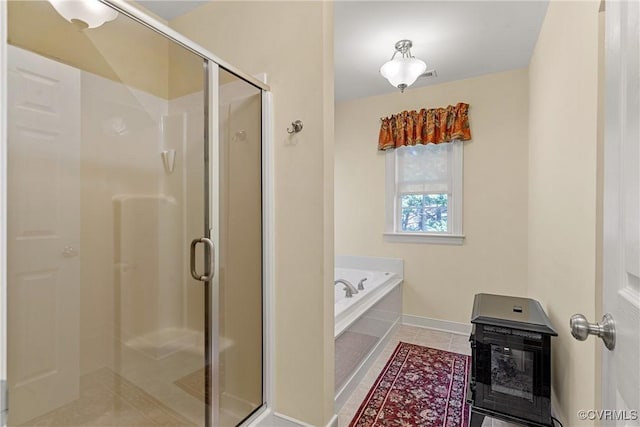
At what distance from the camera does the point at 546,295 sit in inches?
83.9

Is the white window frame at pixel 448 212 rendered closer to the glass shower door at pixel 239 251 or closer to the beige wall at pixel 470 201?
the beige wall at pixel 470 201

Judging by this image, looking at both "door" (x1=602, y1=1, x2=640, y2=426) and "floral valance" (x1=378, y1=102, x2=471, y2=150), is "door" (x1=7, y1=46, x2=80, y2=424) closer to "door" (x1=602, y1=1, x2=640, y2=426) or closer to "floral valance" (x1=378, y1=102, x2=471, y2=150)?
"door" (x1=602, y1=1, x2=640, y2=426)

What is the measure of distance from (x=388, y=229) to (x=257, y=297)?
6.89 ft

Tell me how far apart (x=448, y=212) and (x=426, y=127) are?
92cm

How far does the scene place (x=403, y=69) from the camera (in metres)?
2.26

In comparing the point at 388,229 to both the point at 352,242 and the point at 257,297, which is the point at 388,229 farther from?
the point at 257,297

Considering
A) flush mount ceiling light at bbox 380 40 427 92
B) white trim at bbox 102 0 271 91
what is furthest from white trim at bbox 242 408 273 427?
flush mount ceiling light at bbox 380 40 427 92

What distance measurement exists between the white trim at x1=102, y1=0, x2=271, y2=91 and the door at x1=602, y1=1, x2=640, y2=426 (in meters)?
1.45

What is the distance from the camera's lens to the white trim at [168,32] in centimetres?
120

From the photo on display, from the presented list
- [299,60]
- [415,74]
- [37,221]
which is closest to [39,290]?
[37,221]

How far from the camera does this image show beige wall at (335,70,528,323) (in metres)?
2.95

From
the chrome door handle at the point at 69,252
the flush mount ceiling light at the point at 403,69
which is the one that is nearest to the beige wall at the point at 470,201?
the flush mount ceiling light at the point at 403,69

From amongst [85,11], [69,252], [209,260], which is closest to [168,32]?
[85,11]

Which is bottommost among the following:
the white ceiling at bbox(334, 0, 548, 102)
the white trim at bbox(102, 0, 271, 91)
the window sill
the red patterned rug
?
the red patterned rug
